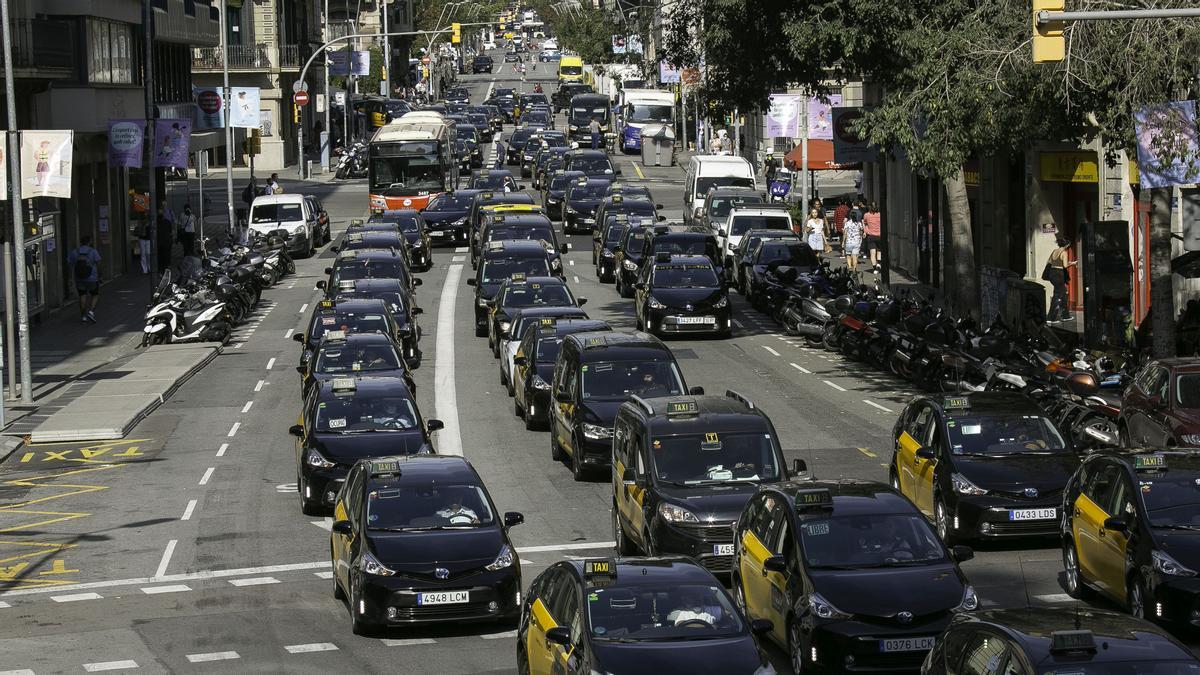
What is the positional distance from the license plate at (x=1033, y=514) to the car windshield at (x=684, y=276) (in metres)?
18.8

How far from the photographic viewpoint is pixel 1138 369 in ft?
83.3

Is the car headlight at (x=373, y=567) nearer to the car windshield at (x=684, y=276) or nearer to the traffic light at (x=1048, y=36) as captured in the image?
the traffic light at (x=1048, y=36)

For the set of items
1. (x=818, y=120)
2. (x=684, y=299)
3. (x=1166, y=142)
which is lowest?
(x=684, y=299)

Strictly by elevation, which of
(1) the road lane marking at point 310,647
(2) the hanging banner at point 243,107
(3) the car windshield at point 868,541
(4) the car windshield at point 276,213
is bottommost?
(1) the road lane marking at point 310,647

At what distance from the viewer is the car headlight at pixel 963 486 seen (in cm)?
1872

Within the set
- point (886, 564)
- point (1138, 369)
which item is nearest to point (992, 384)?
point (1138, 369)

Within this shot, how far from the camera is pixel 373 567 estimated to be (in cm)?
1652

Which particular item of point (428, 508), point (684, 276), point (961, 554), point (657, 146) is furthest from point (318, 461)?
point (657, 146)

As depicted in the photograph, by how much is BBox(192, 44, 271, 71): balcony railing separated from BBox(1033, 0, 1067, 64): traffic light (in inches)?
2644

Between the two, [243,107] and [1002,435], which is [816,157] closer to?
[243,107]

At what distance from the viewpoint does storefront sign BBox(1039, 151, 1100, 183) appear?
1439 inches

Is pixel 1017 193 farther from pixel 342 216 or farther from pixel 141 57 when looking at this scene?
pixel 342 216

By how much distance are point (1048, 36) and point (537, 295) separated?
18059 millimetres

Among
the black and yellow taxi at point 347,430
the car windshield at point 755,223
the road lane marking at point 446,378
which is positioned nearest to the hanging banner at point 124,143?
the road lane marking at point 446,378
